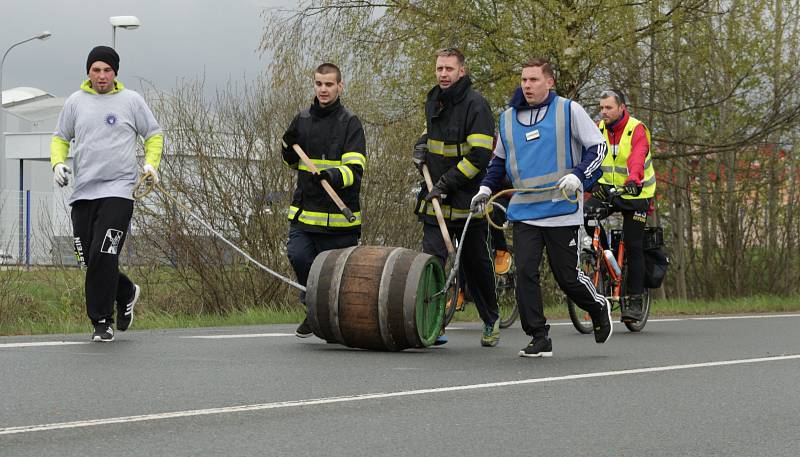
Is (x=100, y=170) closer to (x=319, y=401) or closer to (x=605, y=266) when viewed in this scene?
(x=319, y=401)

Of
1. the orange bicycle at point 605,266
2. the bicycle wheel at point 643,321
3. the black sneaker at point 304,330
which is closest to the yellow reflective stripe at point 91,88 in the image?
the black sneaker at point 304,330

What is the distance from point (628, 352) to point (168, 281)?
24.3ft

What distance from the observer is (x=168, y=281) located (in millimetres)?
15344

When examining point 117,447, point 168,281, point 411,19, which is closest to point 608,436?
point 117,447

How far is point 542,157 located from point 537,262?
69 centimetres

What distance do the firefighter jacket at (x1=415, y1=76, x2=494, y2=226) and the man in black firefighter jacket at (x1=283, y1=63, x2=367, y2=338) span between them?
54 centimetres

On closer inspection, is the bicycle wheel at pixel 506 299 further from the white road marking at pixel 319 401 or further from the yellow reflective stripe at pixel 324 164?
the white road marking at pixel 319 401

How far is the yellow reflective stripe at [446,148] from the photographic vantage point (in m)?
9.28

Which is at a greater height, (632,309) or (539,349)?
(632,309)

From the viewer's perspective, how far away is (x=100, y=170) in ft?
29.7

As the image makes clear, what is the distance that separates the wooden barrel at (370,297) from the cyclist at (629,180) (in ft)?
10.9

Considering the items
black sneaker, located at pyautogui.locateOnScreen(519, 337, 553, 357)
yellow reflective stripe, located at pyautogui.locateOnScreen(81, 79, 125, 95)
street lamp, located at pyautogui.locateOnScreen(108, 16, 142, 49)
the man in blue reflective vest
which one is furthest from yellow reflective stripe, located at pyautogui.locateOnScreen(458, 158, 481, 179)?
street lamp, located at pyautogui.locateOnScreen(108, 16, 142, 49)

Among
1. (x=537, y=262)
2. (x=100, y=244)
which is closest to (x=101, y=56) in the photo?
(x=100, y=244)

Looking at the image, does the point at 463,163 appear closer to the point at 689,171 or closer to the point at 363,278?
the point at 363,278
